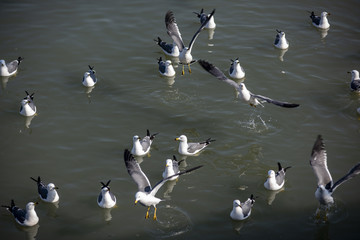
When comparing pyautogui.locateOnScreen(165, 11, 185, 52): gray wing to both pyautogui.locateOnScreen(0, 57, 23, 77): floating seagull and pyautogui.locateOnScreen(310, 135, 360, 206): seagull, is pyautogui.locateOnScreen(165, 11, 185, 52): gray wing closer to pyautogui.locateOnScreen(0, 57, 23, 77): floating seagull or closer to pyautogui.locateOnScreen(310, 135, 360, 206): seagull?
pyautogui.locateOnScreen(0, 57, 23, 77): floating seagull

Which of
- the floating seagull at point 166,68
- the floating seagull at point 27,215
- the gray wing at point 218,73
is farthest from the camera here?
the floating seagull at point 166,68

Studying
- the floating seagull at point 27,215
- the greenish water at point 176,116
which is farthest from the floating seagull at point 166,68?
the floating seagull at point 27,215

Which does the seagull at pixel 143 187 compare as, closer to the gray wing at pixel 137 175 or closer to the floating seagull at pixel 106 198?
the gray wing at pixel 137 175

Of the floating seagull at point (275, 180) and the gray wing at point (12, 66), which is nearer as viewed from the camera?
the floating seagull at point (275, 180)

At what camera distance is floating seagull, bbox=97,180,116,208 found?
14.7 metres

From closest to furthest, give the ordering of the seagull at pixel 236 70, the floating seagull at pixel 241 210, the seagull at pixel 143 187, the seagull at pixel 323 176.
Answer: the seagull at pixel 323 176, the seagull at pixel 143 187, the floating seagull at pixel 241 210, the seagull at pixel 236 70

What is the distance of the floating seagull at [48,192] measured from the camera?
14.9m

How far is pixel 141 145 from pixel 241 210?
4341 mm

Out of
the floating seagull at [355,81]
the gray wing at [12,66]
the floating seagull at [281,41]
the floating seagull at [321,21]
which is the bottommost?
the floating seagull at [355,81]

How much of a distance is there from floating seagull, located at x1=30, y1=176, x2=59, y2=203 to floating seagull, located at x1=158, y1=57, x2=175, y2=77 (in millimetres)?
7615

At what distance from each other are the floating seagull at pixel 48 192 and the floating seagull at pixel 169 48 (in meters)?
9.36

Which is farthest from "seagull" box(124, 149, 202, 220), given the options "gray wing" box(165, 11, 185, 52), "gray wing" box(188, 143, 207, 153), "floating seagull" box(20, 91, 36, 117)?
"gray wing" box(165, 11, 185, 52)

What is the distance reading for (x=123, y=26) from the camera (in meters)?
24.3

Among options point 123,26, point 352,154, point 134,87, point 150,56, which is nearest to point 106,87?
point 134,87
